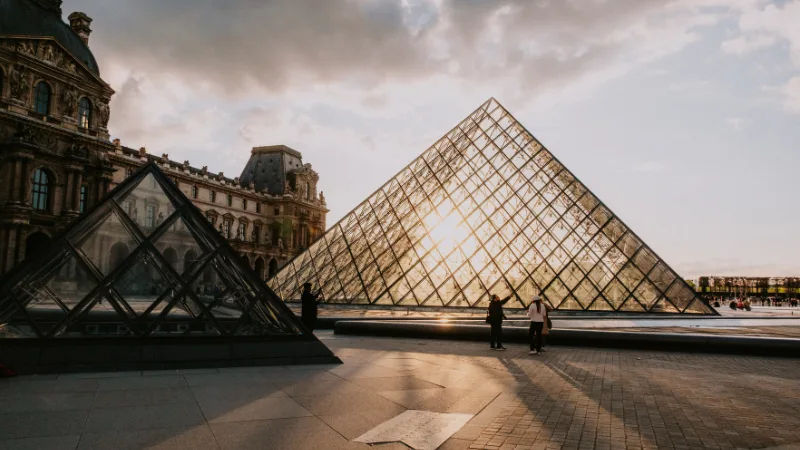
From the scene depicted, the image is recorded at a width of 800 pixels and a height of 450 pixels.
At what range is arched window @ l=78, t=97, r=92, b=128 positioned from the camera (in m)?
38.8

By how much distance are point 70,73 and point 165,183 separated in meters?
36.9

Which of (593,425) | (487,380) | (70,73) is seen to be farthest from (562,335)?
(70,73)

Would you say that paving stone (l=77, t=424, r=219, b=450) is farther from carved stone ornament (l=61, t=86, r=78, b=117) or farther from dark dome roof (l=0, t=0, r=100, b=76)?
carved stone ornament (l=61, t=86, r=78, b=117)

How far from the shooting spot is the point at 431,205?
22578 mm

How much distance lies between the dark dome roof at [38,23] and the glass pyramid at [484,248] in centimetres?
2738

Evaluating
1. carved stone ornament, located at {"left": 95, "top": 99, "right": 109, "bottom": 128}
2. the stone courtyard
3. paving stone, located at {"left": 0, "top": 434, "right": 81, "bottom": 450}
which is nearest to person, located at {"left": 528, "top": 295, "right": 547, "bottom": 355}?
the stone courtyard

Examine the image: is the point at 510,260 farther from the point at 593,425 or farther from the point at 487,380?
the point at 593,425

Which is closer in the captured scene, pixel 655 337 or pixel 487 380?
pixel 487 380

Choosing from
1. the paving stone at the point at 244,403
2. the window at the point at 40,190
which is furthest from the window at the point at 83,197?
the paving stone at the point at 244,403

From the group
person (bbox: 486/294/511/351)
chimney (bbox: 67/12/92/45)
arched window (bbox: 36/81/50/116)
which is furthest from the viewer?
chimney (bbox: 67/12/92/45)

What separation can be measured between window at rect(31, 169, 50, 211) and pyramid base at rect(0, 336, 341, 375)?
36.3 metres

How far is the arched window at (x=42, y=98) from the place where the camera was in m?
35.6

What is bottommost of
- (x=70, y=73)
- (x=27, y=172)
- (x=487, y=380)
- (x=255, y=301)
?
(x=487, y=380)

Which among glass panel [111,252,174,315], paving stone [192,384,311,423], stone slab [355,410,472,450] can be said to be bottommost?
paving stone [192,384,311,423]
